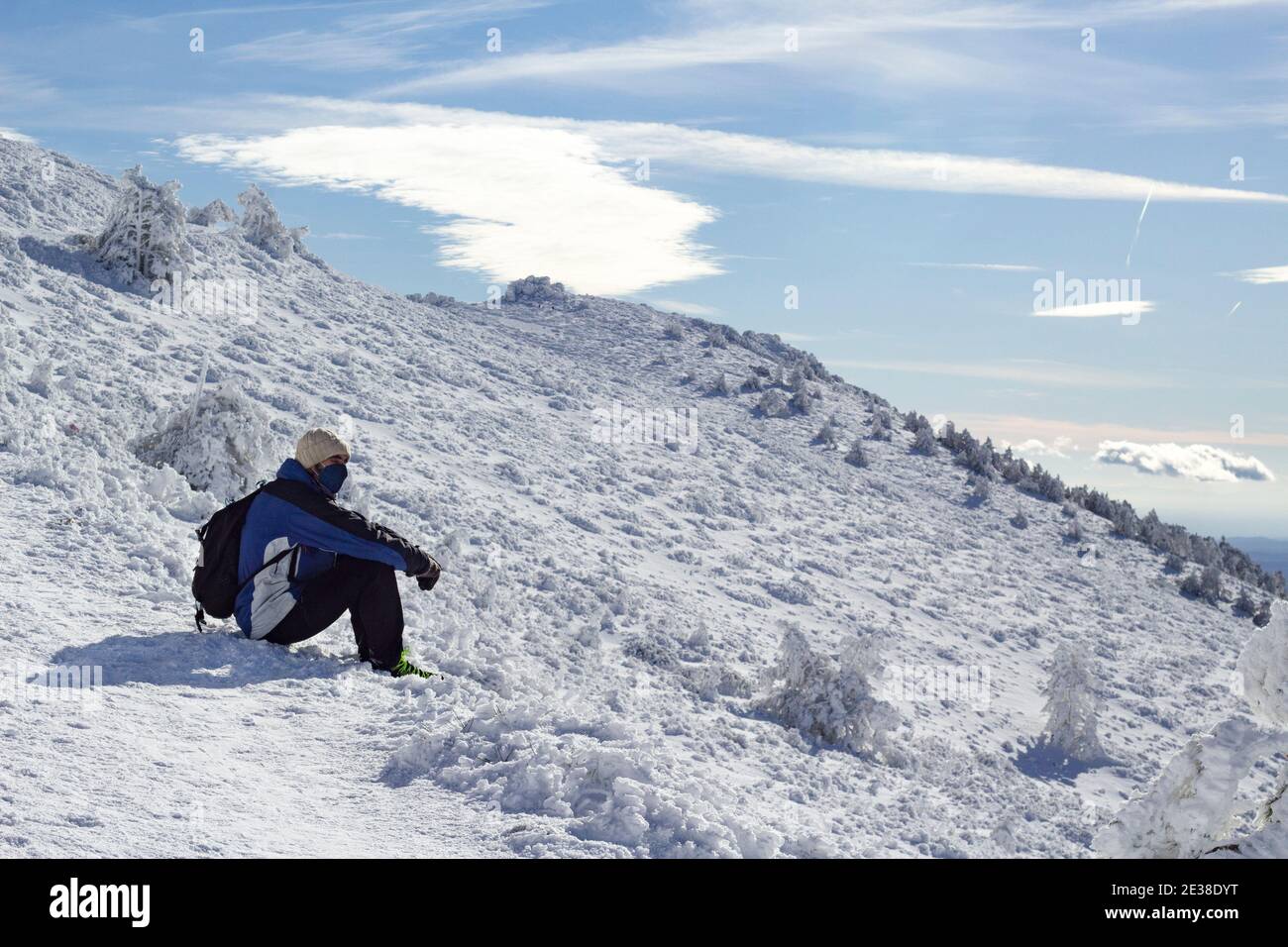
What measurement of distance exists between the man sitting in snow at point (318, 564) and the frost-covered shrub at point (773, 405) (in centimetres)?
3182

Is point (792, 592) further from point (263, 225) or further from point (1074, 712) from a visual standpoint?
point (263, 225)

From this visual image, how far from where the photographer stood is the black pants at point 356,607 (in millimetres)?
6578

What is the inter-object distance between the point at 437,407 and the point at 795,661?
12942 millimetres

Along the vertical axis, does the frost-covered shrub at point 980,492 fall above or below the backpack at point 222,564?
below

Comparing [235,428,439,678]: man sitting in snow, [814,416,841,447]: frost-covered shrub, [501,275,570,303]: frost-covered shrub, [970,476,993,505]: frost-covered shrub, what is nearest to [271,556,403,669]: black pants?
[235,428,439,678]: man sitting in snow

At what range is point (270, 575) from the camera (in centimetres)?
657

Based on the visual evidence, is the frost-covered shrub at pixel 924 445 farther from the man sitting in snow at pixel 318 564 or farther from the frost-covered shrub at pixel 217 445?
the man sitting in snow at pixel 318 564

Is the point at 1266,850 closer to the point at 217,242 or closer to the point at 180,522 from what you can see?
the point at 180,522

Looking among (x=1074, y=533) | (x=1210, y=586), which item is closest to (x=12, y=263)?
(x=1074, y=533)

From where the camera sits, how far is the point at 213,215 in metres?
Result: 29.8
